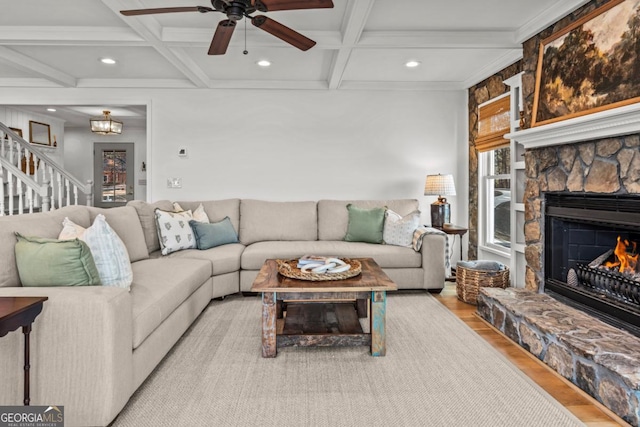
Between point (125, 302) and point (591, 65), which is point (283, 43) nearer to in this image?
point (591, 65)

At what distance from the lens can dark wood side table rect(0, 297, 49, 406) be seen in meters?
1.34

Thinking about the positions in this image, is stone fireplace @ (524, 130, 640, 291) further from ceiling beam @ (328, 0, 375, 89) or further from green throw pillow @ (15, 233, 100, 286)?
green throw pillow @ (15, 233, 100, 286)

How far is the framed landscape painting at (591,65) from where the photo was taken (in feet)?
7.39

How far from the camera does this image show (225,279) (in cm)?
368

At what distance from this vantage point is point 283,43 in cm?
340

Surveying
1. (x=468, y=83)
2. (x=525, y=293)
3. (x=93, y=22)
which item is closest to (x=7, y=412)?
(x=93, y=22)

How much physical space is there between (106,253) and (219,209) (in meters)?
2.28

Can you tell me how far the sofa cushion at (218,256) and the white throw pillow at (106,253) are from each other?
125 cm

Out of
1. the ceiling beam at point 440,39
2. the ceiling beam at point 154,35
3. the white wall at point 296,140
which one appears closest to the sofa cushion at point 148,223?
the white wall at point 296,140

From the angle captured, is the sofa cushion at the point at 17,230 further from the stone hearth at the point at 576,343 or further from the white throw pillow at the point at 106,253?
the stone hearth at the point at 576,343

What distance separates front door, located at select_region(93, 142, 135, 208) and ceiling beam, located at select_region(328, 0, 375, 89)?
20.9 feet

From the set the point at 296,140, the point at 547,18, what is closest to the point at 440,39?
the point at 547,18

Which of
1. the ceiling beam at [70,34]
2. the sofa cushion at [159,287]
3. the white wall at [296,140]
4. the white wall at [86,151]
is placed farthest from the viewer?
the white wall at [86,151]

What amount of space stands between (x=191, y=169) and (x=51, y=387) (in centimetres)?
357
